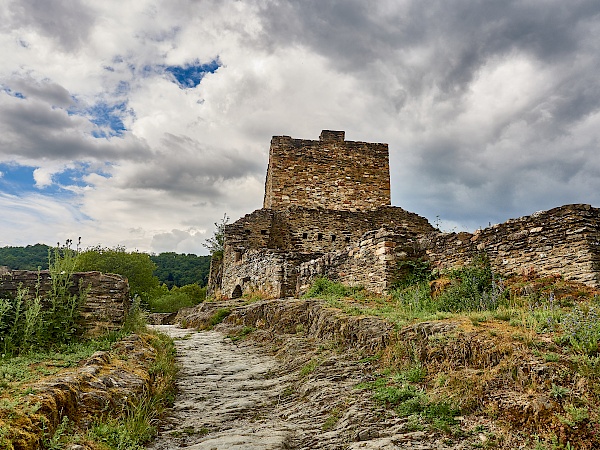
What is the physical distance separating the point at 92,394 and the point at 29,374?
2.42ft

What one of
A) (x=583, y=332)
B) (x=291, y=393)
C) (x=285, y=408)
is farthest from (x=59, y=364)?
(x=583, y=332)

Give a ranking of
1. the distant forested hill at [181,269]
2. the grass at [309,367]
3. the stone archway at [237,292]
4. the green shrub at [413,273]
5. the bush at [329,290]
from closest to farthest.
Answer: the grass at [309,367] → the green shrub at [413,273] → the bush at [329,290] → the stone archway at [237,292] → the distant forested hill at [181,269]

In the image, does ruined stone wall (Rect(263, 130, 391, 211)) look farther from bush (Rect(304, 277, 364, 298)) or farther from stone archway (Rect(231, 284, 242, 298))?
bush (Rect(304, 277, 364, 298))

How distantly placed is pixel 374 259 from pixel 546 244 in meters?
4.57

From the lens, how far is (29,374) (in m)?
4.80

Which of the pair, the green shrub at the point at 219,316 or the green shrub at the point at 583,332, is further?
the green shrub at the point at 219,316

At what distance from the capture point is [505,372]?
4.61 m

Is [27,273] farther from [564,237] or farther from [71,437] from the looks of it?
[564,237]

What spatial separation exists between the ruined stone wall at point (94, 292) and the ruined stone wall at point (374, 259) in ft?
21.4

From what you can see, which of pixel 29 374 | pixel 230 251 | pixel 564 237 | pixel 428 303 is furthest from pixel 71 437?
pixel 230 251

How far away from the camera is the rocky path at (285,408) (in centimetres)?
454

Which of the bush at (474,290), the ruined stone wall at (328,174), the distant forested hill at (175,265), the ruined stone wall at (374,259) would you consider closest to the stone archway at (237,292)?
the ruined stone wall at (328,174)

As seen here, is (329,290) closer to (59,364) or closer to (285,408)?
(285,408)

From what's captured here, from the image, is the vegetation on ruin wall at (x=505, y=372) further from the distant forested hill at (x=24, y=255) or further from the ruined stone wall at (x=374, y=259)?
the distant forested hill at (x=24, y=255)
